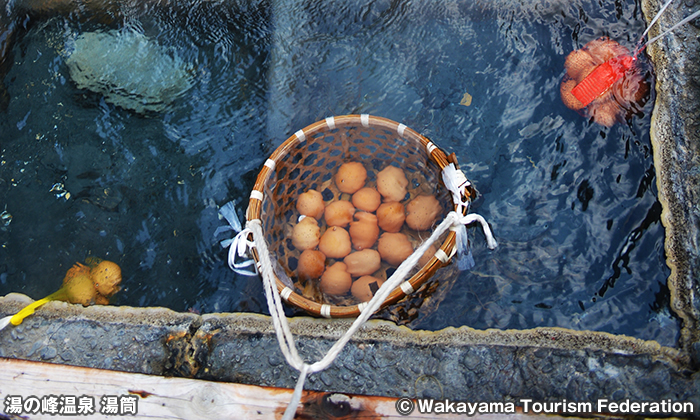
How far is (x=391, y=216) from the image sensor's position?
2.54 meters

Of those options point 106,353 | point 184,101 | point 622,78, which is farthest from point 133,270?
point 622,78

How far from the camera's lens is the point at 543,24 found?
2.93m


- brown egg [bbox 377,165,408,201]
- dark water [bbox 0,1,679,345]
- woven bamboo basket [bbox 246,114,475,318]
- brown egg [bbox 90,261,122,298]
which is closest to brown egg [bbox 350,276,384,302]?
woven bamboo basket [bbox 246,114,475,318]

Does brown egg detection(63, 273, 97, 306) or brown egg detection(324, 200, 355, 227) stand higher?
brown egg detection(324, 200, 355, 227)

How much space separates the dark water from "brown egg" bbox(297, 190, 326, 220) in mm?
498

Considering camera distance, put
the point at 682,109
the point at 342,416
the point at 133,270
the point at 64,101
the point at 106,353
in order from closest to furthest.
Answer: the point at 342,416
the point at 106,353
the point at 682,109
the point at 133,270
the point at 64,101

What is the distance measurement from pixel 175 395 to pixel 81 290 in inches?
45.5

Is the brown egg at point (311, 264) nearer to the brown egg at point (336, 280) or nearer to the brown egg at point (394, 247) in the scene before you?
the brown egg at point (336, 280)

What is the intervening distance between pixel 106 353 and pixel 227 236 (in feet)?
3.18

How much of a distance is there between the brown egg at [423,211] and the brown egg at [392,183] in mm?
108

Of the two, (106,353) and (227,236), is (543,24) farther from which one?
(106,353)

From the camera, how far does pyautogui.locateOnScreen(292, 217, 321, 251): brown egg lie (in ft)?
8.27

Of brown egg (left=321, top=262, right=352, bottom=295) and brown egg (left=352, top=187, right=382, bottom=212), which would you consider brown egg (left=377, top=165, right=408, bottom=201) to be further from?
brown egg (left=321, top=262, right=352, bottom=295)

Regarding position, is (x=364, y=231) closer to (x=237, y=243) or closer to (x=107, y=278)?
(x=237, y=243)
